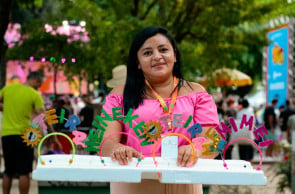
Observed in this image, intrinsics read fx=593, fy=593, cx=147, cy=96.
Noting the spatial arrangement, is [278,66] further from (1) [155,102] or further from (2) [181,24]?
(1) [155,102]

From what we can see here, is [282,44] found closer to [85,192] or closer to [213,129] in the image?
[85,192]

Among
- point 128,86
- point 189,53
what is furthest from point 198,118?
point 189,53

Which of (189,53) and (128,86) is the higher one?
(189,53)

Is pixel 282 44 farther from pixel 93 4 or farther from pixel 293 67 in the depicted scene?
pixel 93 4

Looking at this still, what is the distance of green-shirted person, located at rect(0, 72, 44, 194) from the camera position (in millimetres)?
7500

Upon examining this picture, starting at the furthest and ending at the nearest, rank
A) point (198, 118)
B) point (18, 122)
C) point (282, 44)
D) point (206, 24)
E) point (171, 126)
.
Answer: point (282, 44) → point (206, 24) → point (18, 122) → point (198, 118) → point (171, 126)

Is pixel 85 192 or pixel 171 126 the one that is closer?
pixel 171 126

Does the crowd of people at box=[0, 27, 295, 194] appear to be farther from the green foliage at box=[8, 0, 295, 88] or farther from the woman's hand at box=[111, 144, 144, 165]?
the green foliage at box=[8, 0, 295, 88]

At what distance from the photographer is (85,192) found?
7.03m

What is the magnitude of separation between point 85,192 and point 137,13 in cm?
920

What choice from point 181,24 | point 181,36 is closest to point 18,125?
point 181,24

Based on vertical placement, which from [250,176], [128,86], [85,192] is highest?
[128,86]

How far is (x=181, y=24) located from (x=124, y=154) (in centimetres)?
1317

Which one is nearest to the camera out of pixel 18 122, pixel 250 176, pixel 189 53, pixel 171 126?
pixel 250 176
